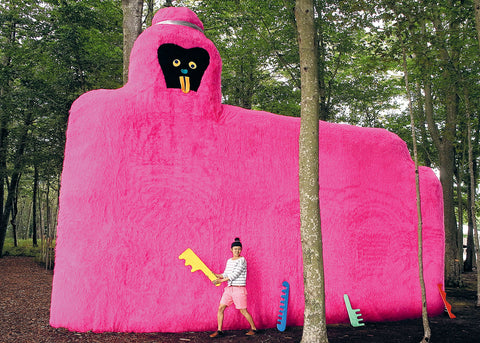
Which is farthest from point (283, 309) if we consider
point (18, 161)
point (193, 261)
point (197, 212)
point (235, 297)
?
point (18, 161)

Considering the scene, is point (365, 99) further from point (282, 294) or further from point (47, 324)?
point (47, 324)

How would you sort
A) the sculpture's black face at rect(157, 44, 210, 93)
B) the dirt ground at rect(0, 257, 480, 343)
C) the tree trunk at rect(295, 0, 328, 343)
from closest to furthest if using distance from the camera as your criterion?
the tree trunk at rect(295, 0, 328, 343) < the dirt ground at rect(0, 257, 480, 343) < the sculpture's black face at rect(157, 44, 210, 93)

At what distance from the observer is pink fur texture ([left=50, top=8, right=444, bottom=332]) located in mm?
4707

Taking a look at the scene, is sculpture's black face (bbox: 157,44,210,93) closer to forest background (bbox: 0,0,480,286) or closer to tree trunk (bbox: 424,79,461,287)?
forest background (bbox: 0,0,480,286)

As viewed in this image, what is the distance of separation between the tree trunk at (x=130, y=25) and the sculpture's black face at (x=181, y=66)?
8.37 feet

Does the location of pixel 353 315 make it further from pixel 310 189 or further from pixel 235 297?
pixel 310 189

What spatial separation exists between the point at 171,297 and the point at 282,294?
5.81 ft

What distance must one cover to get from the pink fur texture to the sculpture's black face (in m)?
0.11

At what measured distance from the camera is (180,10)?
578 cm

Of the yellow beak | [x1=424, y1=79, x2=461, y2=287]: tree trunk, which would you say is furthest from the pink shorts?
[x1=424, y1=79, x2=461, y2=287]: tree trunk

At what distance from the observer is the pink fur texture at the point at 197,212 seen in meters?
4.71

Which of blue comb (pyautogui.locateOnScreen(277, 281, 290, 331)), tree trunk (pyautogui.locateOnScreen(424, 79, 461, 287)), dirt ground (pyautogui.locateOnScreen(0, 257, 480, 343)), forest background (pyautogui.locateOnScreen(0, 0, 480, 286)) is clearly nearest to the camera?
dirt ground (pyautogui.locateOnScreen(0, 257, 480, 343))

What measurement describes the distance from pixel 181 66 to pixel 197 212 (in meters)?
2.43

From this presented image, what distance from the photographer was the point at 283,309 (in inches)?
203
